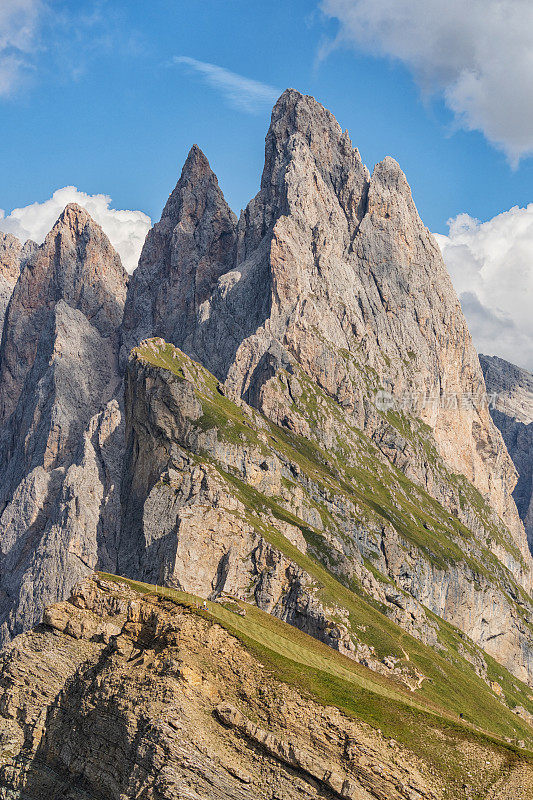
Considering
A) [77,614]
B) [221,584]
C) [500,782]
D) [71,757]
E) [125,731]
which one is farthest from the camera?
[221,584]

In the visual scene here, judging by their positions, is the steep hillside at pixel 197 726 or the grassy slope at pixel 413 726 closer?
the steep hillside at pixel 197 726

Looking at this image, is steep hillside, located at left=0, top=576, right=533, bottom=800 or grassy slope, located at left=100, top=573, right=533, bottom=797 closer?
steep hillside, located at left=0, top=576, right=533, bottom=800

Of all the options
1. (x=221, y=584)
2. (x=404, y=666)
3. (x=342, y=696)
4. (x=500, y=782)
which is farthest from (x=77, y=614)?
(x=404, y=666)

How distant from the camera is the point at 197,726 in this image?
48.5m

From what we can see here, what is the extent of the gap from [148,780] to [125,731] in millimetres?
3621

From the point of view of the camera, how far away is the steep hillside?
46.6 meters

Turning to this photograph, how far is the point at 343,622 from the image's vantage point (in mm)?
159125

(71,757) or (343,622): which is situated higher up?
(343,622)

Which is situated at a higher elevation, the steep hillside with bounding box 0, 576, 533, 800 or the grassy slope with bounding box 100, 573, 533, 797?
the grassy slope with bounding box 100, 573, 533, 797

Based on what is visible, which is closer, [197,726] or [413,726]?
[197,726]

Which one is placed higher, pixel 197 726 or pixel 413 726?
pixel 413 726

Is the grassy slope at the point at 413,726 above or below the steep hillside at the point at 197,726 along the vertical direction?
above

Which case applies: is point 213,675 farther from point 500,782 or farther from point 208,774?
point 500,782

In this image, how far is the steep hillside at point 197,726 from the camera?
46.6 metres
